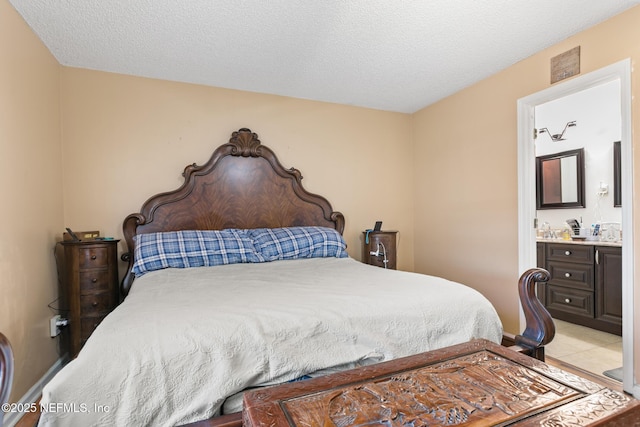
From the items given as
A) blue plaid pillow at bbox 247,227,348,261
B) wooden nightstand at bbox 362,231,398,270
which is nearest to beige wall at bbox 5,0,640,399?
wooden nightstand at bbox 362,231,398,270

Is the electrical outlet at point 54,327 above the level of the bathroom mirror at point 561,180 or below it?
below

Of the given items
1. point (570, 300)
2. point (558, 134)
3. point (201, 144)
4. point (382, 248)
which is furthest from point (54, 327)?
point (558, 134)

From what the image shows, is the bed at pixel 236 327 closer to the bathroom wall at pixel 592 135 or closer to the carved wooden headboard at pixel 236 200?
the carved wooden headboard at pixel 236 200

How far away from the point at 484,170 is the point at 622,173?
1.10 m

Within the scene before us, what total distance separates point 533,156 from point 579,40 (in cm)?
85

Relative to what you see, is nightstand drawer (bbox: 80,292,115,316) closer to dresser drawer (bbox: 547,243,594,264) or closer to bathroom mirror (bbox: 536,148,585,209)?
dresser drawer (bbox: 547,243,594,264)

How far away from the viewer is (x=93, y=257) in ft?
7.82

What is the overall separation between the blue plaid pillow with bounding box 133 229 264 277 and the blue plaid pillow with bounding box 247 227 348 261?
11 cm

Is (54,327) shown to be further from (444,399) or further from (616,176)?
(616,176)

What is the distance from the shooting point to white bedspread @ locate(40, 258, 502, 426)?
3.27 ft

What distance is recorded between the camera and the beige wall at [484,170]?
222cm

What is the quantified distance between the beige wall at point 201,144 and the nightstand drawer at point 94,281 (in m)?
0.54

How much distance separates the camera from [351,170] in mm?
3775

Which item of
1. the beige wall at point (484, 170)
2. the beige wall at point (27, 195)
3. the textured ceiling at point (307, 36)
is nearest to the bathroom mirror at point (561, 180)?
the beige wall at point (484, 170)
